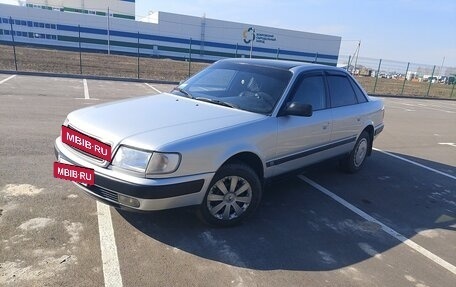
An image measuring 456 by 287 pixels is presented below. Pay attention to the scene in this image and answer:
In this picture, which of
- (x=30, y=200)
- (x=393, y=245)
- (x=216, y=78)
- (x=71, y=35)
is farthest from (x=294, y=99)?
(x=71, y=35)

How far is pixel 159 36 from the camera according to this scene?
205ft

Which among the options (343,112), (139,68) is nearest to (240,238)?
(343,112)

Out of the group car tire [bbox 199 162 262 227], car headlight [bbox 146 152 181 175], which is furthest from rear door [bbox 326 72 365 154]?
car headlight [bbox 146 152 181 175]

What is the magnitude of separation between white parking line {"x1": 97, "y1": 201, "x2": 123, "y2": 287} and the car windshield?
1.67 meters

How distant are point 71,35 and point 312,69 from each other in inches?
2298

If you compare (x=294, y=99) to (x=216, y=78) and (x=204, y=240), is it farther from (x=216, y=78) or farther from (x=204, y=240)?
(x=204, y=240)

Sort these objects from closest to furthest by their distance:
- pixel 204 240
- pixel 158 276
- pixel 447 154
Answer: pixel 158 276 → pixel 204 240 → pixel 447 154

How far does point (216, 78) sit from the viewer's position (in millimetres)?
4746
